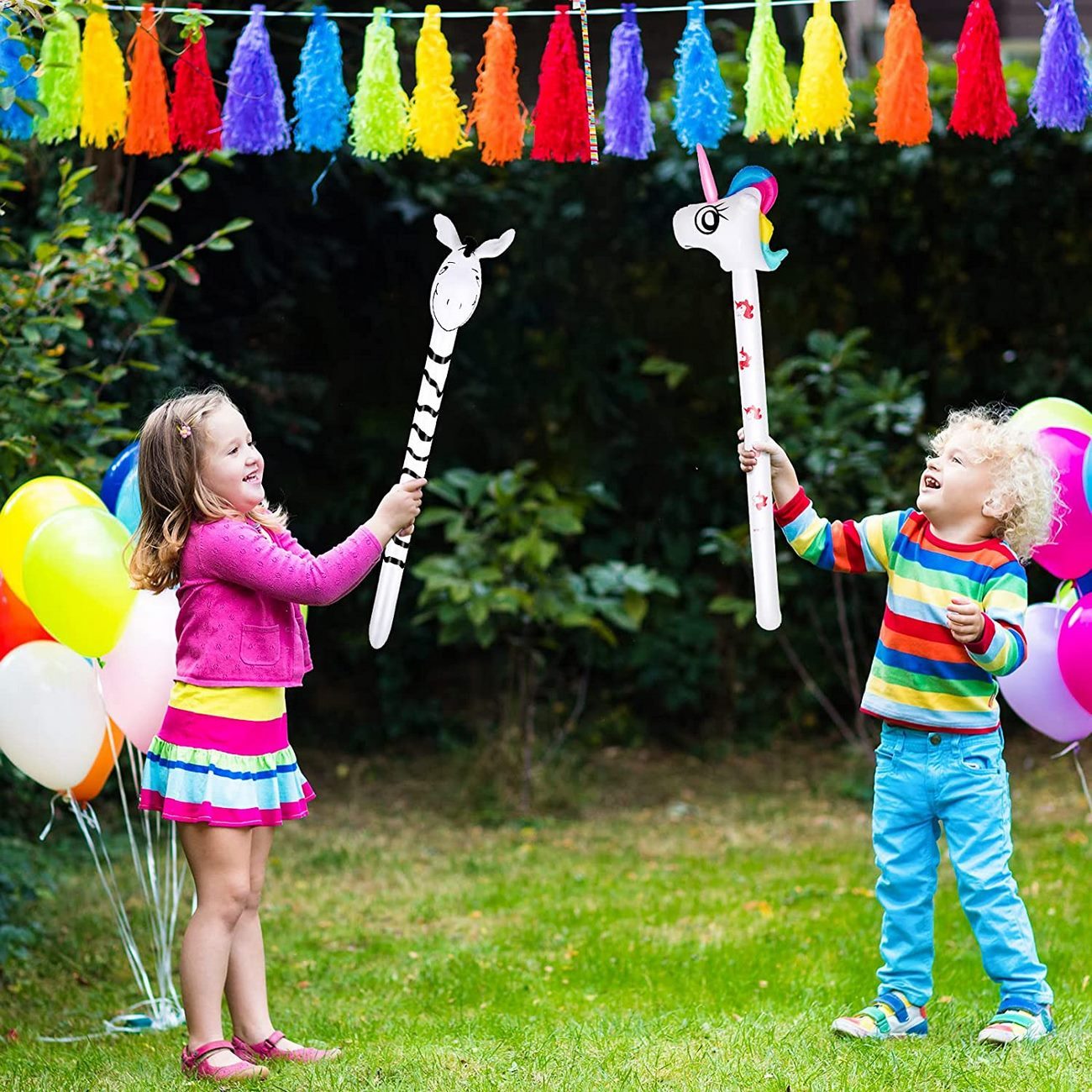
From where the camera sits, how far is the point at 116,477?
3002 mm

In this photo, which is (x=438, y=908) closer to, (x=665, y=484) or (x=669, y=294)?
(x=665, y=484)

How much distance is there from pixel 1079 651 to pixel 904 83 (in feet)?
3.78

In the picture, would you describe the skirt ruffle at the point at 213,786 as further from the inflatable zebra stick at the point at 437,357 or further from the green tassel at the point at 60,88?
the green tassel at the point at 60,88

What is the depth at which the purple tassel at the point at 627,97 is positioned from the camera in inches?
117

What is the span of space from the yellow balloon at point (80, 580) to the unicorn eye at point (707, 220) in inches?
46.3

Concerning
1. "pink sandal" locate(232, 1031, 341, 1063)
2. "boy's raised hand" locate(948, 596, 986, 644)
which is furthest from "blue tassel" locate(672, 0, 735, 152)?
"pink sandal" locate(232, 1031, 341, 1063)

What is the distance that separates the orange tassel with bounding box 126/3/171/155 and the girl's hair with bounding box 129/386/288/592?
756 millimetres

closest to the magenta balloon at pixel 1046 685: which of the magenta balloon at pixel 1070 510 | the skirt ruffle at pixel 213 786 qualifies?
the magenta balloon at pixel 1070 510

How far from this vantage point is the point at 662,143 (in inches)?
229

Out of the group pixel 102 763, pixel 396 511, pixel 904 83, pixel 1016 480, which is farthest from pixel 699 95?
pixel 102 763

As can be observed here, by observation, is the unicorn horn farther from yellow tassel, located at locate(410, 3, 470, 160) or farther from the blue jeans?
the blue jeans

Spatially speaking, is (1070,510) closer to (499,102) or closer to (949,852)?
(949,852)

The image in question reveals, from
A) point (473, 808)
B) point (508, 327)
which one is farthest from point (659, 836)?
point (508, 327)

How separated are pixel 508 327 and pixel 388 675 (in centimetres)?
160
